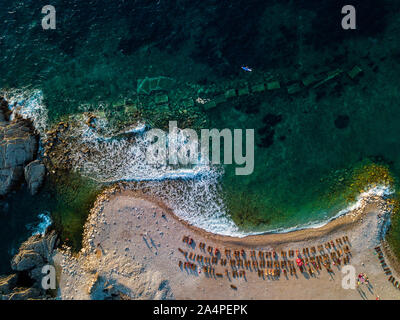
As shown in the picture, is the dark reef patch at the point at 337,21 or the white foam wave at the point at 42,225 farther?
the white foam wave at the point at 42,225

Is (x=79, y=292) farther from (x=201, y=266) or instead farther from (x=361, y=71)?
(x=361, y=71)

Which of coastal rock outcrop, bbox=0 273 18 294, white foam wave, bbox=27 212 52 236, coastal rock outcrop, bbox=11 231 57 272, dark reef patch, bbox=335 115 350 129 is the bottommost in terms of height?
coastal rock outcrop, bbox=0 273 18 294

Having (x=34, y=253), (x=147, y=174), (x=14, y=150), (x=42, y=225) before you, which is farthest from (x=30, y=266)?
(x=147, y=174)

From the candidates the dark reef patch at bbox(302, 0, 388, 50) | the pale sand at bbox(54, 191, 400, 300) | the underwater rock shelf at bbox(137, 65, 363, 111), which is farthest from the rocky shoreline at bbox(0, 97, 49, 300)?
the dark reef patch at bbox(302, 0, 388, 50)

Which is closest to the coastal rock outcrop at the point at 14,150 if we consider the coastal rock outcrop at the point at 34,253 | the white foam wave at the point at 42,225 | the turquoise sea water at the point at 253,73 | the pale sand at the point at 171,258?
the turquoise sea water at the point at 253,73

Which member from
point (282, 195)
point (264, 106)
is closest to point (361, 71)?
point (264, 106)

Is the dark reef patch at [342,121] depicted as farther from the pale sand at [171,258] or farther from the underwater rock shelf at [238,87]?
the pale sand at [171,258]

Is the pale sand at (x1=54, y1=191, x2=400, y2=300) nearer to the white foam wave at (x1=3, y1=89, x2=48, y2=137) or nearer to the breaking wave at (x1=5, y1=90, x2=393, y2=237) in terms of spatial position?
the breaking wave at (x1=5, y1=90, x2=393, y2=237)
